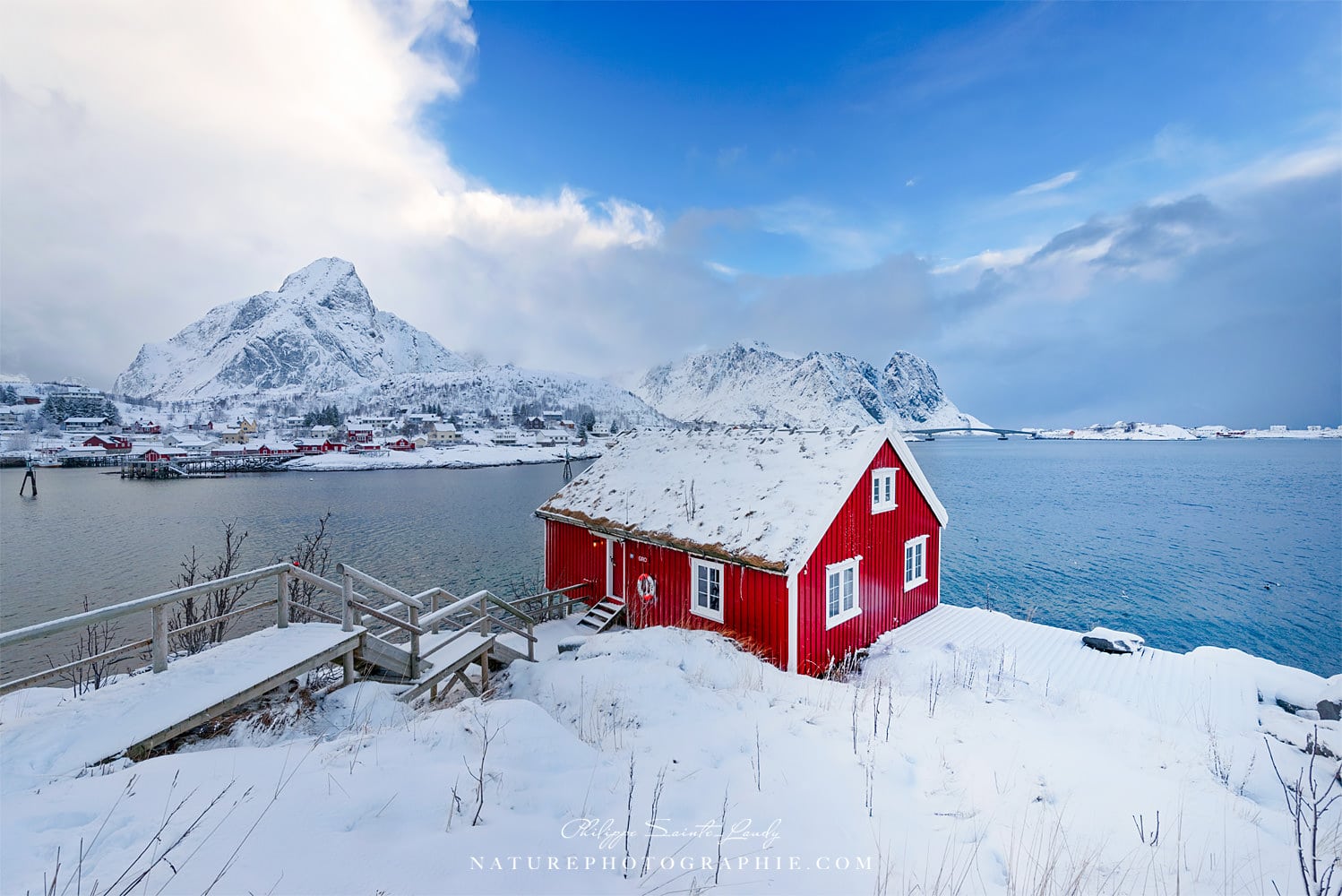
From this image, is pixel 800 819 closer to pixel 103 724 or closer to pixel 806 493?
pixel 103 724

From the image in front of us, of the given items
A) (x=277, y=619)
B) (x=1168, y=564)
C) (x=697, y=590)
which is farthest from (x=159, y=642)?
(x=1168, y=564)

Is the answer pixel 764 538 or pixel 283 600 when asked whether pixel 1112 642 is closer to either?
pixel 764 538

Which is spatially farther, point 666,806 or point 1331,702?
point 1331,702

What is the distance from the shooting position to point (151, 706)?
532cm

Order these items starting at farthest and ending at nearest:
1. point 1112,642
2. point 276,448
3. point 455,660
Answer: point 276,448, point 1112,642, point 455,660

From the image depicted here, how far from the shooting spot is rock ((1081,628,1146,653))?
13.9 m

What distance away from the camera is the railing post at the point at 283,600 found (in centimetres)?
737

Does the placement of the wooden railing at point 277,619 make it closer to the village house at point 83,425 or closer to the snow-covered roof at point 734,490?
the snow-covered roof at point 734,490

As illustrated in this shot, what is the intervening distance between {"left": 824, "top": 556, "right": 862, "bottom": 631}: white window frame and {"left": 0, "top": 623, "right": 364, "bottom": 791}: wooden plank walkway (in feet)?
31.1

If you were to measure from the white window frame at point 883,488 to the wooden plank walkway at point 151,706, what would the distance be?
1169 centimetres

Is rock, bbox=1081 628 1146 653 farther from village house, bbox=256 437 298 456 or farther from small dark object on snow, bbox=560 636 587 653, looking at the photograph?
village house, bbox=256 437 298 456

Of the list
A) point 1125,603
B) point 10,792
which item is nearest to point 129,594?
point 10,792

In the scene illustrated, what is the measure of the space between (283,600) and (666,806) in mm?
6373

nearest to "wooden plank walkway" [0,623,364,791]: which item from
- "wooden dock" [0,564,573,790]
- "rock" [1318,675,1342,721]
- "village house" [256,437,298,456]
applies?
"wooden dock" [0,564,573,790]
